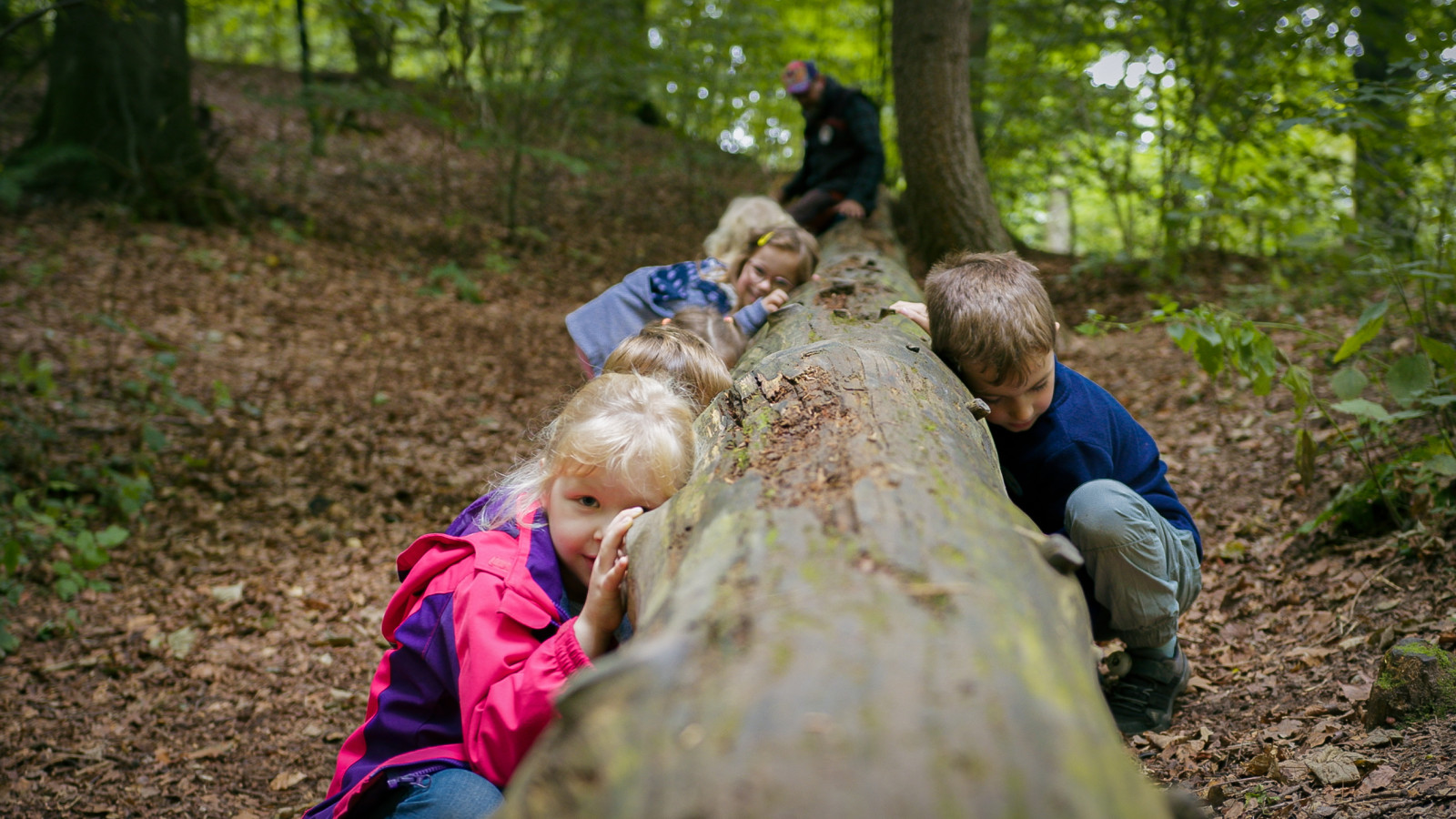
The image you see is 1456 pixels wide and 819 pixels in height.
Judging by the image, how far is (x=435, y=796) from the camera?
5.62 feet

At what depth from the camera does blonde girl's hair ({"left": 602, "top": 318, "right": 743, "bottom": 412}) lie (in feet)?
8.91

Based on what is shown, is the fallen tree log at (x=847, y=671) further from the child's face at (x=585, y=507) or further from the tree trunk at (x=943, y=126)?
the tree trunk at (x=943, y=126)

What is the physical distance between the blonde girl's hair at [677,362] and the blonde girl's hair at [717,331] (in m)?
0.48

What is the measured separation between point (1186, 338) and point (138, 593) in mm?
4611

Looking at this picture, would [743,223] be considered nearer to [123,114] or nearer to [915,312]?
[915,312]

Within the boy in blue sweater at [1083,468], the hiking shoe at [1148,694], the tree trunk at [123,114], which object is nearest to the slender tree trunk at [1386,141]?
the boy in blue sweater at [1083,468]

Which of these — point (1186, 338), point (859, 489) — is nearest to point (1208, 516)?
point (1186, 338)

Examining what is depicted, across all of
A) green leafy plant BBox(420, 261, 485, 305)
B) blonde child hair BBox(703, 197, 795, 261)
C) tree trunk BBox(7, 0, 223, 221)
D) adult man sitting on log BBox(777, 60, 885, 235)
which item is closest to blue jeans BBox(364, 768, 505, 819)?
blonde child hair BBox(703, 197, 795, 261)

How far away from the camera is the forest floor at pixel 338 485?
261cm

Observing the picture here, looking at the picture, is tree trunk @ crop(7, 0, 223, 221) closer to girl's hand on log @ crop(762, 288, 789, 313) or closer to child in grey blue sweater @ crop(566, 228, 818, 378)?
child in grey blue sweater @ crop(566, 228, 818, 378)

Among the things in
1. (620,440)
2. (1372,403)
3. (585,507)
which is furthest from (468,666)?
(1372,403)

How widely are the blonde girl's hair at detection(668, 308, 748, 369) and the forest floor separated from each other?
26.2 inches

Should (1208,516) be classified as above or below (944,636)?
below

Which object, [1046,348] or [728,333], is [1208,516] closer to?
[1046,348]
